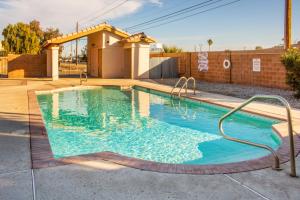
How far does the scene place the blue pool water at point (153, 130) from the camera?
7500 mm

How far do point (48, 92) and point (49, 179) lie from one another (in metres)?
13.6

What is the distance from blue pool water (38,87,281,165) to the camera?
24.6ft

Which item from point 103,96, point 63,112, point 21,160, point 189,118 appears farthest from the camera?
point 103,96

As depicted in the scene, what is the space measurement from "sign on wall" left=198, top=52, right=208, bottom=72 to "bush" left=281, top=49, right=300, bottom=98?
11259 millimetres

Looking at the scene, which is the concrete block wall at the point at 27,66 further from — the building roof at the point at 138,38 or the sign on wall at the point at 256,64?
the sign on wall at the point at 256,64

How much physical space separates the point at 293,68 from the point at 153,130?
634 cm

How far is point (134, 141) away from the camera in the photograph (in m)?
8.48

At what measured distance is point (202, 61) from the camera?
79.3 ft

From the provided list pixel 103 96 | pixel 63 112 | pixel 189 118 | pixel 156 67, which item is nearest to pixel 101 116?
pixel 63 112

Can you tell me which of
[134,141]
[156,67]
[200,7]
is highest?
[200,7]

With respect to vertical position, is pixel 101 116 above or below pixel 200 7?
below

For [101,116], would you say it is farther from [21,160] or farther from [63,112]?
[21,160]

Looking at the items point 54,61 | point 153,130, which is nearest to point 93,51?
point 54,61

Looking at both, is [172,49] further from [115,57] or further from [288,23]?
[288,23]
